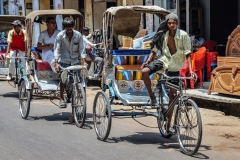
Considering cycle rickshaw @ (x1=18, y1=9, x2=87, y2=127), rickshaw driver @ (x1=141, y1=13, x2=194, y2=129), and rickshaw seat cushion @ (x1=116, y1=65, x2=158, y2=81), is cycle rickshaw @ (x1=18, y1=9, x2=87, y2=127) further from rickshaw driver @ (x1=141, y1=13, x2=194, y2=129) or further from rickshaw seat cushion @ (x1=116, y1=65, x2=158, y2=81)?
rickshaw driver @ (x1=141, y1=13, x2=194, y2=129)

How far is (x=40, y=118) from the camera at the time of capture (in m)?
10.6

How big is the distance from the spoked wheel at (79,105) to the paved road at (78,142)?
0.14 m

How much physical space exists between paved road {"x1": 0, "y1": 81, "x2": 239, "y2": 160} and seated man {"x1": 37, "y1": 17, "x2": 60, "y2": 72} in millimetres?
1184

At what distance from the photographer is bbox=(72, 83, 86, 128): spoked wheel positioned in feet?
30.3

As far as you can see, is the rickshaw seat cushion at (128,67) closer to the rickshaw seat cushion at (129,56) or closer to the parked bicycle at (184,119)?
the rickshaw seat cushion at (129,56)

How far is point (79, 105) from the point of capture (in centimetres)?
941

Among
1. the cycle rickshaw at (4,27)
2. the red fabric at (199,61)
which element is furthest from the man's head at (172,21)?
the cycle rickshaw at (4,27)

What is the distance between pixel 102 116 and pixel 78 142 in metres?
0.55

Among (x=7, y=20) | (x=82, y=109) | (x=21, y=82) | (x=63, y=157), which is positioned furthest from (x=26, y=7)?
(x=63, y=157)

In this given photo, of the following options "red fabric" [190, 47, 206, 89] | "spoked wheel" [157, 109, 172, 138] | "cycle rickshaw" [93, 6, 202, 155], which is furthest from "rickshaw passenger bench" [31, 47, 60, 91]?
"red fabric" [190, 47, 206, 89]

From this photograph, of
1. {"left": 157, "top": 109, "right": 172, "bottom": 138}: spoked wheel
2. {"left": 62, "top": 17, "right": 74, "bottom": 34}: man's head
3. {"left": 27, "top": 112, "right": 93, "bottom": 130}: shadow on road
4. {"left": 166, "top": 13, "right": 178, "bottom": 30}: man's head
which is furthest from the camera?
{"left": 27, "top": 112, "right": 93, "bottom": 130}: shadow on road

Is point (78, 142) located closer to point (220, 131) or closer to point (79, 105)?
point (79, 105)

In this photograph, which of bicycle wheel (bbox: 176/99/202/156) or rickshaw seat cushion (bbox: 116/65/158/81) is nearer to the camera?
bicycle wheel (bbox: 176/99/202/156)

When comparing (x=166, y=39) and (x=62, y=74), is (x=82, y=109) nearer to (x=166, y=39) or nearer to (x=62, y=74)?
(x=62, y=74)
